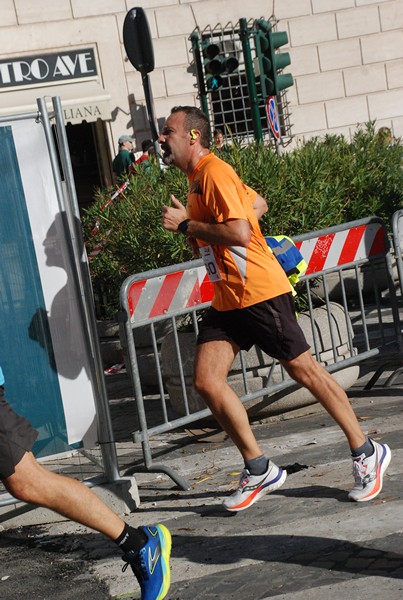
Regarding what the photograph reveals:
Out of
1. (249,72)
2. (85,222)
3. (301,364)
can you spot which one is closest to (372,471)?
(301,364)

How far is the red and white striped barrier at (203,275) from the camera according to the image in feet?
21.6

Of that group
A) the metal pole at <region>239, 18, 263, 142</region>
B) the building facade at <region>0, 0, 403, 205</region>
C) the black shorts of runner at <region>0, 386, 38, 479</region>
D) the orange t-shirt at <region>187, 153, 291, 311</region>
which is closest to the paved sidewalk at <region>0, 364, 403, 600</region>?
the black shorts of runner at <region>0, 386, 38, 479</region>

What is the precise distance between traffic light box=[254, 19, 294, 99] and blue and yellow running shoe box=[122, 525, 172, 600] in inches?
407

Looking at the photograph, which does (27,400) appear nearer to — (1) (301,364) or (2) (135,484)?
(2) (135,484)

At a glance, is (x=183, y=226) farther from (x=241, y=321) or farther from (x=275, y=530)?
(x=275, y=530)

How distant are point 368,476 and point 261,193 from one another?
3545 millimetres

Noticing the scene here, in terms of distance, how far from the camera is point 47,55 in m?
21.1

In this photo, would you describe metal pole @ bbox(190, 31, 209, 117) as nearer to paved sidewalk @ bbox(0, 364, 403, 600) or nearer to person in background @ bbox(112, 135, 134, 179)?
person in background @ bbox(112, 135, 134, 179)

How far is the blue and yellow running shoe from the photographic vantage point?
14.2 ft

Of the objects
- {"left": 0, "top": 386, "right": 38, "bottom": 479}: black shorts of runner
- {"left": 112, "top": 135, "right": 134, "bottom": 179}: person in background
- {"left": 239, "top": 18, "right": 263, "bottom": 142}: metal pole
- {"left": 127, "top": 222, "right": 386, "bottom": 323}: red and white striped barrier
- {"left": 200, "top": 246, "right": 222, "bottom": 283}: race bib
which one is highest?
{"left": 239, "top": 18, "right": 263, "bottom": 142}: metal pole

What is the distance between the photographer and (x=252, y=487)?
17.9 feet

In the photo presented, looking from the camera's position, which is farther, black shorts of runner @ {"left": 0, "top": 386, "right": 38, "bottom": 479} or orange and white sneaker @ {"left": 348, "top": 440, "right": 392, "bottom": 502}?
orange and white sneaker @ {"left": 348, "top": 440, "right": 392, "bottom": 502}

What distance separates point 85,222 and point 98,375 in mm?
4733

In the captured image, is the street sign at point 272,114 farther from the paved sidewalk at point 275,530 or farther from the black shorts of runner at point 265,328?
the black shorts of runner at point 265,328
